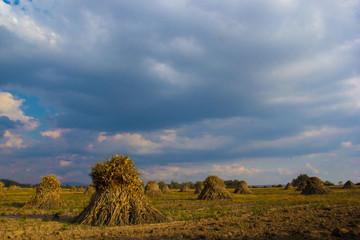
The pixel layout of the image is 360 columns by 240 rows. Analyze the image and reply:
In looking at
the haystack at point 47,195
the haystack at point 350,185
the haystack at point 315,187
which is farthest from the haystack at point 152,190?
the haystack at point 350,185

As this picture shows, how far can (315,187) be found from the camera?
33.1 meters

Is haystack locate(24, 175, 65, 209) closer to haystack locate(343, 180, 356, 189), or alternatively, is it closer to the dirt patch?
the dirt patch

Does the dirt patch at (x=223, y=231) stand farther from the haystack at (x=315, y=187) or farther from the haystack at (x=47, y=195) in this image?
the haystack at (x=315, y=187)

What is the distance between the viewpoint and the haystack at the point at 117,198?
11430 millimetres

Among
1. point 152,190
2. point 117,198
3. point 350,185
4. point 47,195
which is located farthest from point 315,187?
point 47,195

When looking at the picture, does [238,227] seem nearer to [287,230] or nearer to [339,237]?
[287,230]

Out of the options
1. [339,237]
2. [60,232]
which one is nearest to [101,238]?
[60,232]

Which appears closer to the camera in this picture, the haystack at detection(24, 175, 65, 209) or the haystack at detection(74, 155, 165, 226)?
the haystack at detection(74, 155, 165, 226)

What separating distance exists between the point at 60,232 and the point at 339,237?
395 inches

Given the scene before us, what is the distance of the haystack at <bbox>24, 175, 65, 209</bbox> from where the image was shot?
19.5 meters

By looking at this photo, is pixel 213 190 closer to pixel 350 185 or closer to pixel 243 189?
pixel 243 189

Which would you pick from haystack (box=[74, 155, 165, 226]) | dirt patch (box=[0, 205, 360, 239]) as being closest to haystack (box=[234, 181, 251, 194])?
dirt patch (box=[0, 205, 360, 239])

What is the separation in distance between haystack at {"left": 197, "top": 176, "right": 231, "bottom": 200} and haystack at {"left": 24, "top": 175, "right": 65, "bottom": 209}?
15241 mm

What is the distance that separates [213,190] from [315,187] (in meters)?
15.7
